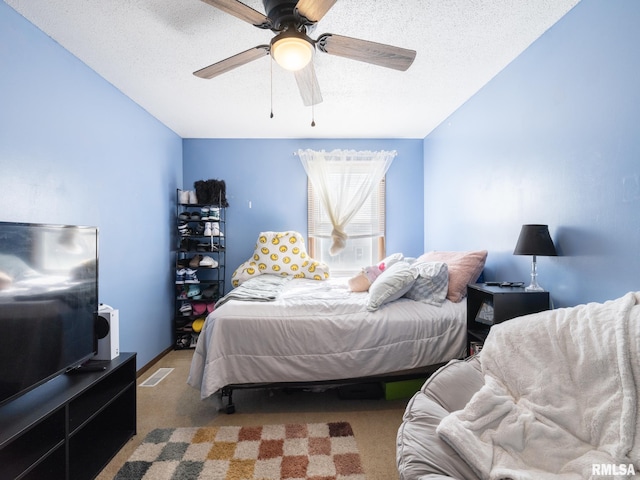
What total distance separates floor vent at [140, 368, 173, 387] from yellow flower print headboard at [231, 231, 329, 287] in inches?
44.7

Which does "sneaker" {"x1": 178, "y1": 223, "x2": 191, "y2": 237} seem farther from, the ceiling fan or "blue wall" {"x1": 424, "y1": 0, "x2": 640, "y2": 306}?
"blue wall" {"x1": 424, "y1": 0, "x2": 640, "y2": 306}

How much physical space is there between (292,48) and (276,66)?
88 centimetres

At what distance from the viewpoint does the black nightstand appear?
2.04m

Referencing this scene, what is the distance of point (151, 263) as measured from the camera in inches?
130

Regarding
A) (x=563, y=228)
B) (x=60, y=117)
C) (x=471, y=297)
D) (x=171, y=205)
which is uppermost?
(x=60, y=117)

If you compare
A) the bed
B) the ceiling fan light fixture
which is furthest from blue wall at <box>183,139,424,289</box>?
the ceiling fan light fixture

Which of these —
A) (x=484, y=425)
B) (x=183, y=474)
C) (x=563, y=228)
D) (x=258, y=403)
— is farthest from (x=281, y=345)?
(x=563, y=228)

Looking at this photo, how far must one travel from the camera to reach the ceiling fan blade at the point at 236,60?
1778 mm

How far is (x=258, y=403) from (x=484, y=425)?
5.75 ft

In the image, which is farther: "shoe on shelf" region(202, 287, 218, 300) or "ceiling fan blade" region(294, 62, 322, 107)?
"shoe on shelf" region(202, 287, 218, 300)

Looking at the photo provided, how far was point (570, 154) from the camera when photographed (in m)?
1.92

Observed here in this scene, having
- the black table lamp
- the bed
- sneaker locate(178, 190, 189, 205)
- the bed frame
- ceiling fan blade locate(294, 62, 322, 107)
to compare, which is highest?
ceiling fan blade locate(294, 62, 322, 107)

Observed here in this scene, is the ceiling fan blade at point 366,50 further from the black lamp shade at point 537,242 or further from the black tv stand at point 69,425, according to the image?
the black tv stand at point 69,425

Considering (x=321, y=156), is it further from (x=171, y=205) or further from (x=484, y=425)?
(x=484, y=425)
